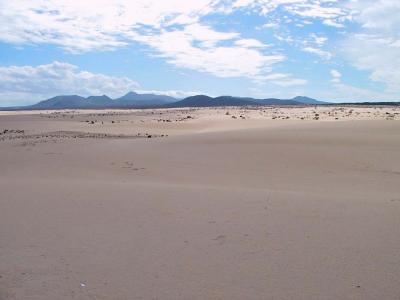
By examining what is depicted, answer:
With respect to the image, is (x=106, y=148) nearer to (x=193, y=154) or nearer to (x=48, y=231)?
(x=193, y=154)

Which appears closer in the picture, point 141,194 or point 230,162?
point 141,194

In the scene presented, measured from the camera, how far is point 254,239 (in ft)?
15.1

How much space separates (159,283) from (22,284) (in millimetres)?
1137

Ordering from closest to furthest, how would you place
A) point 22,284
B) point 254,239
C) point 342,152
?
point 22,284, point 254,239, point 342,152

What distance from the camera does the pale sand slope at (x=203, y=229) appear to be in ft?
11.8

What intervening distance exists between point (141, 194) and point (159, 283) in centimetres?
324

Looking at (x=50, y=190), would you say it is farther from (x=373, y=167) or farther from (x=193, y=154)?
(x=373, y=167)

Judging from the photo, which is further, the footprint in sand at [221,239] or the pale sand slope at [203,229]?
the footprint in sand at [221,239]

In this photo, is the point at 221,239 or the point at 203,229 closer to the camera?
the point at 221,239

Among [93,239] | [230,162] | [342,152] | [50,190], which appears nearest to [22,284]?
[93,239]

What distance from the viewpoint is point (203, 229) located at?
4965mm

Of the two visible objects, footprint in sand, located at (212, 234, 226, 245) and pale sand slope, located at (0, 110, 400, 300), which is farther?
footprint in sand, located at (212, 234, 226, 245)

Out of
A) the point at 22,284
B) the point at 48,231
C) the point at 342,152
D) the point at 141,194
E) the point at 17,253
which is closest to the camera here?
the point at 22,284

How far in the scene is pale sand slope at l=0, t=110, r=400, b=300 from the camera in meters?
3.60
